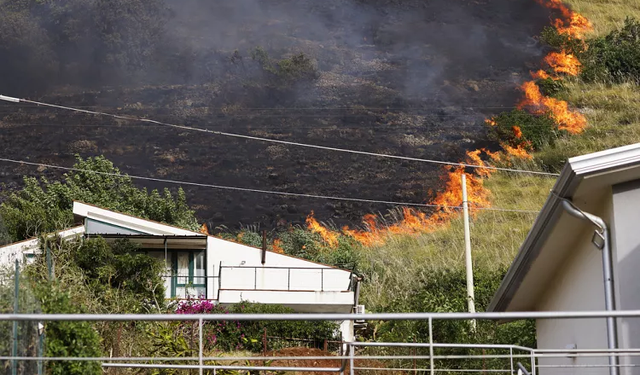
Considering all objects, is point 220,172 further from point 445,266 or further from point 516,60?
point 445,266

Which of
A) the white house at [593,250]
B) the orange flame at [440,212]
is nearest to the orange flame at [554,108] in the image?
the orange flame at [440,212]

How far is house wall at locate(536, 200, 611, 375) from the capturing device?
9.00 m

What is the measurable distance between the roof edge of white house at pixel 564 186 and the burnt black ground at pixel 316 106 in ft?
169

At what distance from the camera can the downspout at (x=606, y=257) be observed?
8.09 metres

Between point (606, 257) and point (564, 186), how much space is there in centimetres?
71

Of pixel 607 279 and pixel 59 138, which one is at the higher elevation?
pixel 59 138

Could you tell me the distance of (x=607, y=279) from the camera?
8305 millimetres

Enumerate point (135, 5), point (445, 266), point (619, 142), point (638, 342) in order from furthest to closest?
point (135, 5)
point (619, 142)
point (445, 266)
point (638, 342)

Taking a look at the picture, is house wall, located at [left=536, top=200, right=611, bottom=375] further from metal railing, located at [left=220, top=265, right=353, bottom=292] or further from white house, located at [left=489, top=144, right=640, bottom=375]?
metal railing, located at [left=220, top=265, right=353, bottom=292]

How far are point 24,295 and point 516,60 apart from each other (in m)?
72.9

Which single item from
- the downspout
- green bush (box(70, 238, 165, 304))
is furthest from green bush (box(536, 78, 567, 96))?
the downspout

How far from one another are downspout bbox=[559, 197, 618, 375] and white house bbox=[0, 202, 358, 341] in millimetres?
19841

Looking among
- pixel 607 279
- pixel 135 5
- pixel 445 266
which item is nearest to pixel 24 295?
pixel 607 279

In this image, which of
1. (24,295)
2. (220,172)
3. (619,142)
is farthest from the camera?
(220,172)
